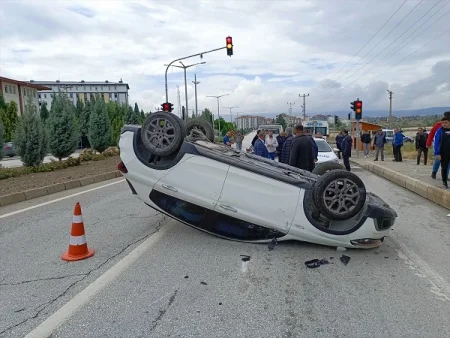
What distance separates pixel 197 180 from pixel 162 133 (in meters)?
0.82

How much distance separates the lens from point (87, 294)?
3.62 meters

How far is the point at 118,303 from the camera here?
11.3ft

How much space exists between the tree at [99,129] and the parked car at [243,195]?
18.4 m

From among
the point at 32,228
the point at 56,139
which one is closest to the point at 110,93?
the point at 56,139

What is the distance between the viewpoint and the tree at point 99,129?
22234mm

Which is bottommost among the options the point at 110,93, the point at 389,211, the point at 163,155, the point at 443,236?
the point at 443,236

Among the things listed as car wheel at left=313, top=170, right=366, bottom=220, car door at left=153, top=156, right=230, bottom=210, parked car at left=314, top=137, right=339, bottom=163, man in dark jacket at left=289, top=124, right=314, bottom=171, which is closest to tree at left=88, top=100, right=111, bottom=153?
parked car at left=314, top=137, right=339, bottom=163

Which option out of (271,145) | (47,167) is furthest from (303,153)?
(47,167)

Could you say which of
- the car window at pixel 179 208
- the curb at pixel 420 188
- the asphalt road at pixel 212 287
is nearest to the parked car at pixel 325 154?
the curb at pixel 420 188

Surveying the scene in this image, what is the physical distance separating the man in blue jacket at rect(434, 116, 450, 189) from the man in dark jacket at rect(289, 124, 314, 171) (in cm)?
334

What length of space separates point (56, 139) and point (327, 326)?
52.1ft

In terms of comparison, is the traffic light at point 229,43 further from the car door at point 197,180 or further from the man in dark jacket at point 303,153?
the car door at point 197,180

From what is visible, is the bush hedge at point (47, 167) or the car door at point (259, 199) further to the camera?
the bush hedge at point (47, 167)

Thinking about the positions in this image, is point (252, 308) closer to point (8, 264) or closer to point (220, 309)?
point (220, 309)
